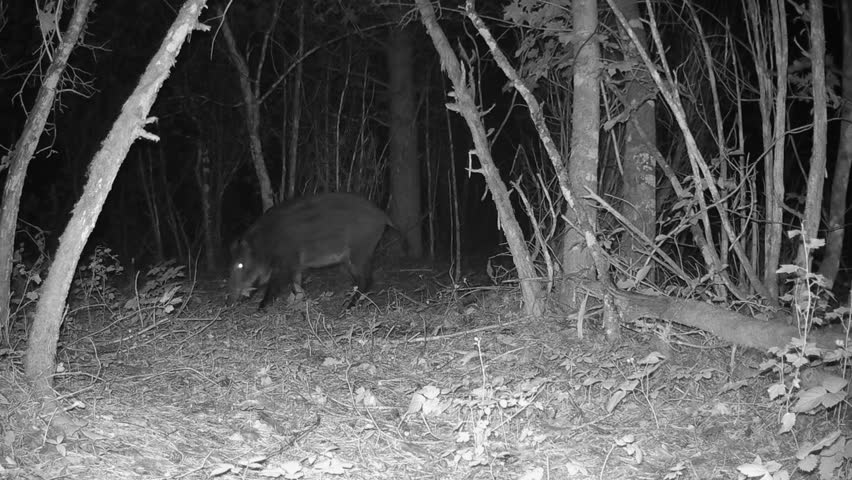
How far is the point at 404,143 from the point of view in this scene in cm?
1156

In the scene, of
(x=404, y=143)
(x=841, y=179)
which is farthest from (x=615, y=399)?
(x=404, y=143)

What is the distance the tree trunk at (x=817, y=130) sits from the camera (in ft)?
15.0

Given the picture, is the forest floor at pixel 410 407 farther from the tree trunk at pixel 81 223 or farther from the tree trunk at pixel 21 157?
the tree trunk at pixel 21 157

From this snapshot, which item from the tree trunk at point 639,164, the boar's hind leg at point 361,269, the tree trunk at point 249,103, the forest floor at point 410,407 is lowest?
the forest floor at point 410,407

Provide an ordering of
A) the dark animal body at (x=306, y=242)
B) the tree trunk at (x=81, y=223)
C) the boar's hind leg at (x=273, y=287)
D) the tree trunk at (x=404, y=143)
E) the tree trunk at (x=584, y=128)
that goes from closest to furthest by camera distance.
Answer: the tree trunk at (x=81, y=223)
the tree trunk at (x=584, y=128)
the boar's hind leg at (x=273, y=287)
the dark animal body at (x=306, y=242)
the tree trunk at (x=404, y=143)

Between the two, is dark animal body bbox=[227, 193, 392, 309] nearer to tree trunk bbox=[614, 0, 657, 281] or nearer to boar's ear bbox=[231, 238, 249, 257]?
boar's ear bbox=[231, 238, 249, 257]

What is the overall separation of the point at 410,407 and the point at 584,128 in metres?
2.39

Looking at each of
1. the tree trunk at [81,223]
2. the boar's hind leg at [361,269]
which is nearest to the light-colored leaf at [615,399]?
the tree trunk at [81,223]

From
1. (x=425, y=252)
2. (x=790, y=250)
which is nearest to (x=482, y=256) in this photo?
(x=425, y=252)

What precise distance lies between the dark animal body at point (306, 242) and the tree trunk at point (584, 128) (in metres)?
3.99

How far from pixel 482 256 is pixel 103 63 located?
23.3ft

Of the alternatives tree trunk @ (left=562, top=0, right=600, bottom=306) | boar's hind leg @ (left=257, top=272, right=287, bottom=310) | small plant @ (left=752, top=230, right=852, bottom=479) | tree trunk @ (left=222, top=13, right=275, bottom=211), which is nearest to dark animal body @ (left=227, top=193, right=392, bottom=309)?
boar's hind leg @ (left=257, top=272, right=287, bottom=310)

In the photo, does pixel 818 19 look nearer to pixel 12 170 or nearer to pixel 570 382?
pixel 570 382

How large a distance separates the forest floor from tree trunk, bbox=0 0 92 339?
0.49 metres
